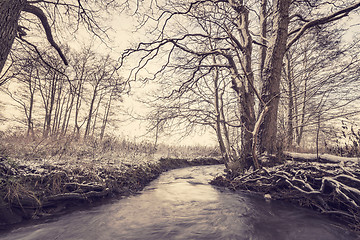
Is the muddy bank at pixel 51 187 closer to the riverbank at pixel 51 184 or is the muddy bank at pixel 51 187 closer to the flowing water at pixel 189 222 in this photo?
the riverbank at pixel 51 184

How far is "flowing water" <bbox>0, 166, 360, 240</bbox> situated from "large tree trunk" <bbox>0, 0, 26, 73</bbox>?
3.36m

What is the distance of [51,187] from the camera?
14.3 feet

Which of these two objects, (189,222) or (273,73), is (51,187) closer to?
(189,222)

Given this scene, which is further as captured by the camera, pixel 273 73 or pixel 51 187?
pixel 273 73

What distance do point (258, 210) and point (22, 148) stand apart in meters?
8.09

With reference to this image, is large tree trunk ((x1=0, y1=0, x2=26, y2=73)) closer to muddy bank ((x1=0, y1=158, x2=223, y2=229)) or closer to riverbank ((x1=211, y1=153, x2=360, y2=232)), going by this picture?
muddy bank ((x1=0, y1=158, x2=223, y2=229))

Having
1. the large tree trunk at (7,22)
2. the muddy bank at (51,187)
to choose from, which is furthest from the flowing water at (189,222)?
the large tree trunk at (7,22)

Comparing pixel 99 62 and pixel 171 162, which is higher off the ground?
pixel 99 62

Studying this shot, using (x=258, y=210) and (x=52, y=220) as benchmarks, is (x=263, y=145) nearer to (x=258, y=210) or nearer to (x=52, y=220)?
(x=258, y=210)

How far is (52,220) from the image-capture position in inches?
152

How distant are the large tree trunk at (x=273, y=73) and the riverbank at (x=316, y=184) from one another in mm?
824

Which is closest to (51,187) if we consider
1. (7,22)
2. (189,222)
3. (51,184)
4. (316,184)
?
(51,184)

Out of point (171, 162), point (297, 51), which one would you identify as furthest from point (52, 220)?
point (297, 51)

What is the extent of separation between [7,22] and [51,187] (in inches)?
140
